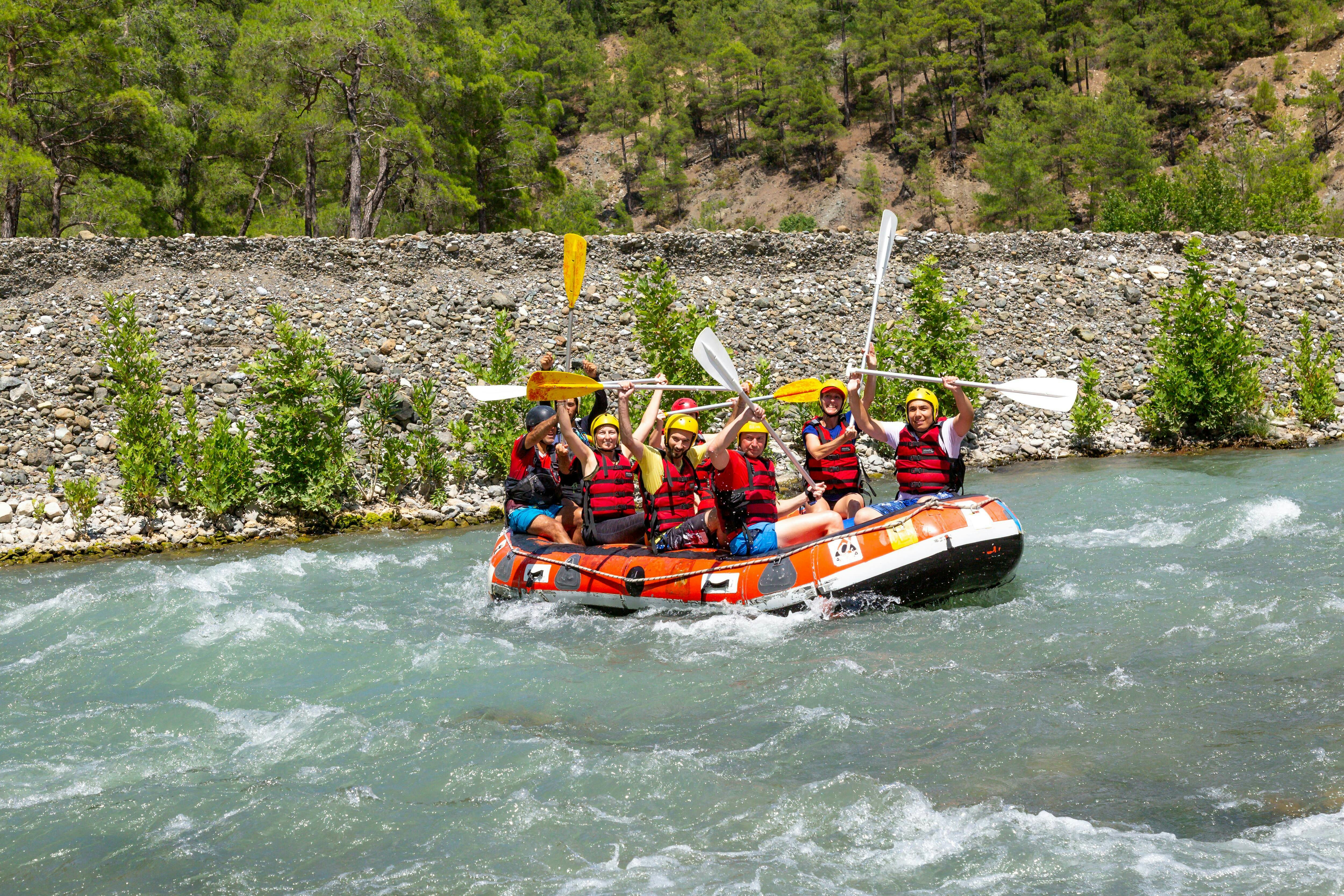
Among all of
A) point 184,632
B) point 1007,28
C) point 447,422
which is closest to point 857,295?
point 447,422

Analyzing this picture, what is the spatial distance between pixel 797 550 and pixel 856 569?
1.43ft

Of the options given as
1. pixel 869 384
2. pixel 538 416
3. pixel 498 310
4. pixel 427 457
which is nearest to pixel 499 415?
pixel 427 457

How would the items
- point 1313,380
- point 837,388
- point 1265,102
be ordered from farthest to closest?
Answer: point 1265,102, point 1313,380, point 837,388

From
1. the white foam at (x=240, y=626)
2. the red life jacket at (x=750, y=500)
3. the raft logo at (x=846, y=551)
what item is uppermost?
the red life jacket at (x=750, y=500)

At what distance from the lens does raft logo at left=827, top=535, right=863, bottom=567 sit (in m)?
6.82

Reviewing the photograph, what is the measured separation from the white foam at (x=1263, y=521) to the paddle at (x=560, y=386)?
4512mm

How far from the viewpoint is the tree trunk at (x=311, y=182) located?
2153cm

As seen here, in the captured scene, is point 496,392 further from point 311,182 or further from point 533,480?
point 311,182

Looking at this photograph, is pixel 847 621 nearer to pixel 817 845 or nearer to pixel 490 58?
pixel 817 845

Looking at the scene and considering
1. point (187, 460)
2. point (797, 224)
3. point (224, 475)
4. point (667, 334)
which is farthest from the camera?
point (797, 224)

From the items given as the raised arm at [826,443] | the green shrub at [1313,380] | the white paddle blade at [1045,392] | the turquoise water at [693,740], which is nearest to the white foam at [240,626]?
the turquoise water at [693,740]

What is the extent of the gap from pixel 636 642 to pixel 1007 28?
51909mm

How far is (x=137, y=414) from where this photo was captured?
11.3 metres

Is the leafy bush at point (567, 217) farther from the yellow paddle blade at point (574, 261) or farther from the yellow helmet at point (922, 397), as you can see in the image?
the yellow helmet at point (922, 397)
